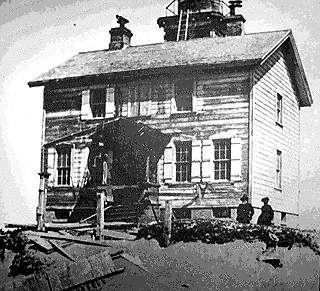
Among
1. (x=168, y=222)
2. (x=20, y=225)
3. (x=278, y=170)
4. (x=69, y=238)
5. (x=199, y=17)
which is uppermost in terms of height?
(x=199, y=17)

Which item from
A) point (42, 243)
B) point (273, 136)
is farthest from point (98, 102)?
point (273, 136)

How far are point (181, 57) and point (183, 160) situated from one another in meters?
1.34

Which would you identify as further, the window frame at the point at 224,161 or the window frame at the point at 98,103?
the window frame at the point at 98,103

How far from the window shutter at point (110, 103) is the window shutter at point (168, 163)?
0.96m

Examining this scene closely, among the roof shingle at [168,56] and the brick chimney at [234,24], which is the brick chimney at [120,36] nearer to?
the roof shingle at [168,56]

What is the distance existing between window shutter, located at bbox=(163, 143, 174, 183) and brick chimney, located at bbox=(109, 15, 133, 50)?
1.51 metres

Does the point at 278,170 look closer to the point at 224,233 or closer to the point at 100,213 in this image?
the point at 224,233

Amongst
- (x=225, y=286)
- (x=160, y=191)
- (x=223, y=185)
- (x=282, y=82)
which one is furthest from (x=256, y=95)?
(x=225, y=286)

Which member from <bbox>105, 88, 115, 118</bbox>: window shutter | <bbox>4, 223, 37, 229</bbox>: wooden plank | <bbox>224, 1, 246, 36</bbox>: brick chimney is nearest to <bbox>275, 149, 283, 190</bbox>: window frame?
<bbox>224, 1, 246, 36</bbox>: brick chimney

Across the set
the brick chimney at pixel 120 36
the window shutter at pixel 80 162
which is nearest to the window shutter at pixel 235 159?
the brick chimney at pixel 120 36

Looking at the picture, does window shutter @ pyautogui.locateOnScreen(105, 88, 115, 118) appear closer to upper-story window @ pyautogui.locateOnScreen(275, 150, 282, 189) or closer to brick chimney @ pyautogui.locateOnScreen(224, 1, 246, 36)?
brick chimney @ pyautogui.locateOnScreen(224, 1, 246, 36)

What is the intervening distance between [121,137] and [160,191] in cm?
87

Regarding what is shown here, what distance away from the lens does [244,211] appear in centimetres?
712

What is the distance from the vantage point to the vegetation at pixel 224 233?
21.7 ft
